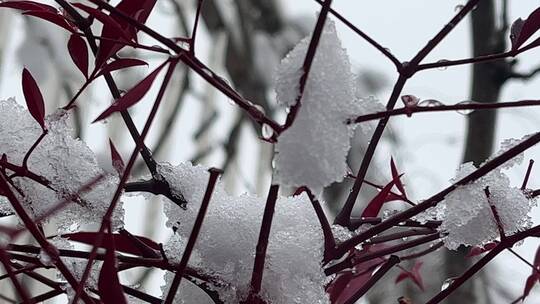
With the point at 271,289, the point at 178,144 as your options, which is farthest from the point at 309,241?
the point at 178,144

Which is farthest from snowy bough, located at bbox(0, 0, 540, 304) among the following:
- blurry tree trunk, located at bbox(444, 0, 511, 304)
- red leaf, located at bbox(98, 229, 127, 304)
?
blurry tree trunk, located at bbox(444, 0, 511, 304)

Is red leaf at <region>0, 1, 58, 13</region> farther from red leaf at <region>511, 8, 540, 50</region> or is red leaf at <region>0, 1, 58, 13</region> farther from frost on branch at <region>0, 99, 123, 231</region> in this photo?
red leaf at <region>511, 8, 540, 50</region>

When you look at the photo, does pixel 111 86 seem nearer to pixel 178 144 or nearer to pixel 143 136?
pixel 143 136

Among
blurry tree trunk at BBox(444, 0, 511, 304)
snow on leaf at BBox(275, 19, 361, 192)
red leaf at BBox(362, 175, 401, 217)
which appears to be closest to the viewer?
snow on leaf at BBox(275, 19, 361, 192)

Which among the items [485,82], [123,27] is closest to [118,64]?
[123,27]

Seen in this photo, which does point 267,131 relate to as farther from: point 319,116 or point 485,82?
point 485,82

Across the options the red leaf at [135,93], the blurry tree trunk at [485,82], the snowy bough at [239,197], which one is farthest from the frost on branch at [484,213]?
the blurry tree trunk at [485,82]

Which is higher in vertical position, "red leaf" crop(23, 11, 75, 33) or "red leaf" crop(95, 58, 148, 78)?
"red leaf" crop(23, 11, 75, 33)

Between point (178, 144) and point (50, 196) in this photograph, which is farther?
point (178, 144)

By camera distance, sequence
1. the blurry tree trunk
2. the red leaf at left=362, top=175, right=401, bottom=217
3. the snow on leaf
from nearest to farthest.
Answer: the snow on leaf, the red leaf at left=362, top=175, right=401, bottom=217, the blurry tree trunk

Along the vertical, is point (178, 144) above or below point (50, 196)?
above
